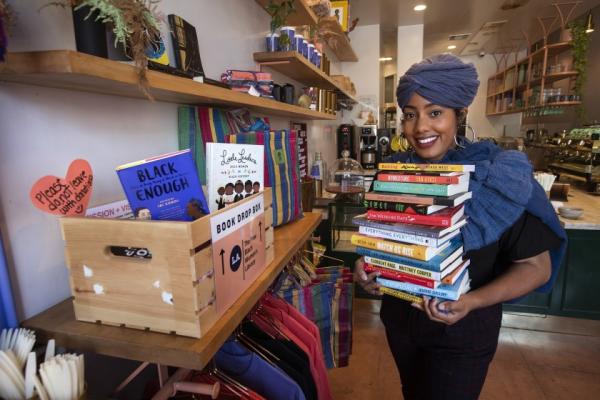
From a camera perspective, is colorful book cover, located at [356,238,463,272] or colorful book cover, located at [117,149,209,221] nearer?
colorful book cover, located at [117,149,209,221]

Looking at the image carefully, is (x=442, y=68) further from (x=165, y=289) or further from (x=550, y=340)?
(x=550, y=340)

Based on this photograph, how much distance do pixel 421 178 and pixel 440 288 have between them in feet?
1.04

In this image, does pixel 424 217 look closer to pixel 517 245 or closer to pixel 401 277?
pixel 401 277

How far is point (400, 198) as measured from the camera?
1.00 meters

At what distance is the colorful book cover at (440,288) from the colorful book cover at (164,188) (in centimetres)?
62

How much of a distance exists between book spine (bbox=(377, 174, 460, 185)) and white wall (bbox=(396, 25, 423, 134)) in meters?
4.20

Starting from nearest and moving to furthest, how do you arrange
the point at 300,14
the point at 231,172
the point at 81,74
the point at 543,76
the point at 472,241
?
the point at 81,74
the point at 231,172
the point at 472,241
the point at 300,14
the point at 543,76

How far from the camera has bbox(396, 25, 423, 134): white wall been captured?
4715 millimetres

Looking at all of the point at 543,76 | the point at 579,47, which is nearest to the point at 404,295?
the point at 579,47

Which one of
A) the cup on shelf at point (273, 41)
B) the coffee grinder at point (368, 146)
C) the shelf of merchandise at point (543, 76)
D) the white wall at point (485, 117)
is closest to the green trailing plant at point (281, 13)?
the cup on shelf at point (273, 41)

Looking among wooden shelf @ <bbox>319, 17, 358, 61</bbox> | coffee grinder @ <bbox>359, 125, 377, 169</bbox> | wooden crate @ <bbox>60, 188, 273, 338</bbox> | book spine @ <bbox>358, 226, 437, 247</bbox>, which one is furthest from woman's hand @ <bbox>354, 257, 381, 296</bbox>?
coffee grinder @ <bbox>359, 125, 377, 169</bbox>

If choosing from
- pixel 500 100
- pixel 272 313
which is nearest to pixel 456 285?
pixel 272 313

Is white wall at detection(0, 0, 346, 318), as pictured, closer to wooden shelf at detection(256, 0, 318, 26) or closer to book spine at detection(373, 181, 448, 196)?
book spine at detection(373, 181, 448, 196)

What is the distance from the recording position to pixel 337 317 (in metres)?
1.66
